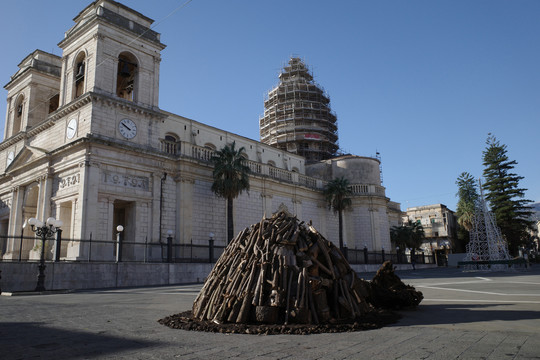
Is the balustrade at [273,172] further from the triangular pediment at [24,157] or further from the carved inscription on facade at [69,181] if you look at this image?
the triangular pediment at [24,157]

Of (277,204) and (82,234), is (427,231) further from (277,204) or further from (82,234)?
(82,234)

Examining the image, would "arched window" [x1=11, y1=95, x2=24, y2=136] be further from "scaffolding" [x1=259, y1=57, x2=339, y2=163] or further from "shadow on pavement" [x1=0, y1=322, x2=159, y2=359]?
"shadow on pavement" [x1=0, y1=322, x2=159, y2=359]

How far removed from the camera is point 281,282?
21.4ft

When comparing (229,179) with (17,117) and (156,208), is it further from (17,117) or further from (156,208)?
(17,117)

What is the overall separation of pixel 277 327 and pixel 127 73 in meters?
27.6

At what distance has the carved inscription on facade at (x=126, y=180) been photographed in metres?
26.5

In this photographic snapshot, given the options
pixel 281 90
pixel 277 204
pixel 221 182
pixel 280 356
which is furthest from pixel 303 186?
pixel 280 356

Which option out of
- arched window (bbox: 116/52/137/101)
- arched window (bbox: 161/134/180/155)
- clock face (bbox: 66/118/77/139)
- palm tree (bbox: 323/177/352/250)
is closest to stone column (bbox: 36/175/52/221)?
clock face (bbox: 66/118/77/139)

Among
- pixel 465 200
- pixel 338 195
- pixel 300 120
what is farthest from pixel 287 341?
pixel 465 200

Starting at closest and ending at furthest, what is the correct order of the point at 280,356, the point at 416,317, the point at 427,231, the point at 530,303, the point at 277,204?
the point at 280,356, the point at 416,317, the point at 530,303, the point at 277,204, the point at 427,231

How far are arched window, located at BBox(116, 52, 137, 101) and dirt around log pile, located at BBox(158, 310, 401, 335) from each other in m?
26.0

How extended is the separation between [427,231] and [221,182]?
59.4 metres

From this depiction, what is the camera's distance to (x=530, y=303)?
30.7ft

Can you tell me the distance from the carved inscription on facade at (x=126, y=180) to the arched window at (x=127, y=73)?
20.4 feet
